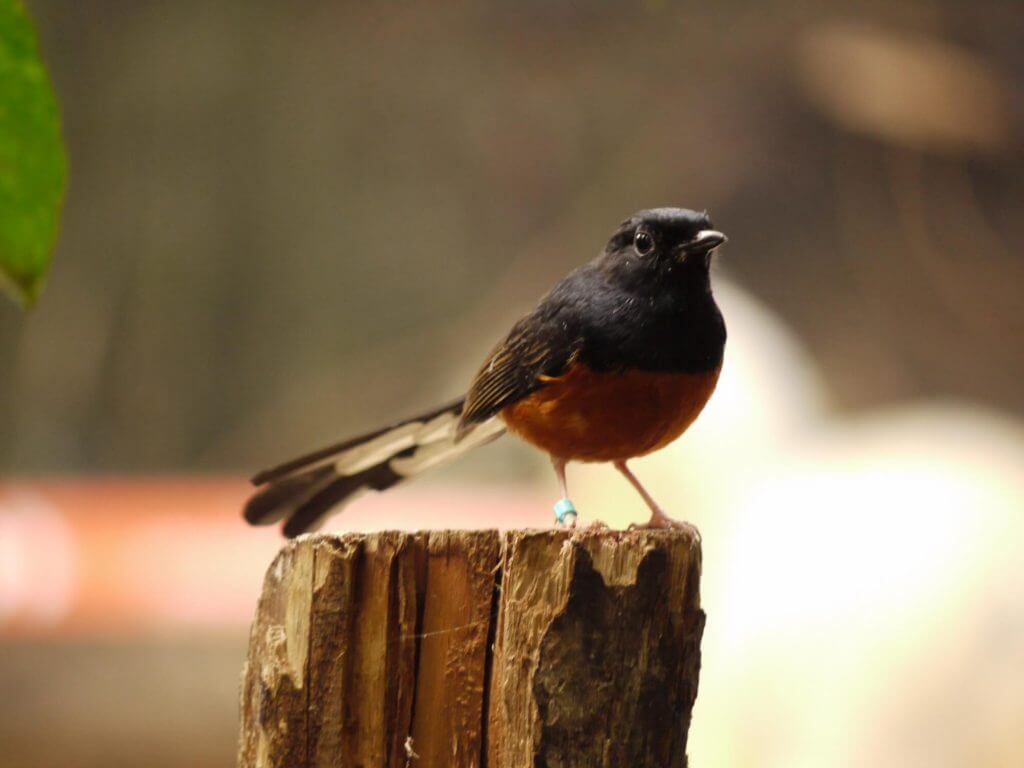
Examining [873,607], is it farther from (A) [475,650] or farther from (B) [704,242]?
(A) [475,650]

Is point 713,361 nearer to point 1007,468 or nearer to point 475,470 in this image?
point 1007,468

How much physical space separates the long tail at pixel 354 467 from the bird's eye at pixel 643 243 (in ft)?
2.20

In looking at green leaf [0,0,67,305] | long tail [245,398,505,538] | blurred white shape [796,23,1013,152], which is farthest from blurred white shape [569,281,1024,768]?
green leaf [0,0,67,305]

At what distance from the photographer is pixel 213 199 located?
9.29 meters

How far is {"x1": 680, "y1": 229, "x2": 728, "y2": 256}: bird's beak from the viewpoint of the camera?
2.35 m

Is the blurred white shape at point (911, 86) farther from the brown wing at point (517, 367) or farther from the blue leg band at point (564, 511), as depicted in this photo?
the blue leg band at point (564, 511)

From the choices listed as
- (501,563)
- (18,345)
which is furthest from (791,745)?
(18,345)

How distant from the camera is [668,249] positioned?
2.46m

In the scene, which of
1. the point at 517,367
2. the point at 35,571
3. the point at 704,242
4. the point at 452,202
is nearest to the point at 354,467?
the point at 517,367

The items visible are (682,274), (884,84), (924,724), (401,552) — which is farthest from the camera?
(884,84)

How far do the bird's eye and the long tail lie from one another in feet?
2.20

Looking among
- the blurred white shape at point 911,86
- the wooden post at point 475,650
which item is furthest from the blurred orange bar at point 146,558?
the wooden post at point 475,650

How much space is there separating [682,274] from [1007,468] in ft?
10.0

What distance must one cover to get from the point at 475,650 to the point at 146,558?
481 centimetres
